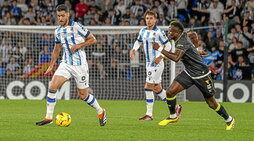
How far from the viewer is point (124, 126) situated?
37.9 ft

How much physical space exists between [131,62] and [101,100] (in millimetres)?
1522

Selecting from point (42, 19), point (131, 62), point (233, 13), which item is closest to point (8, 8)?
point (42, 19)

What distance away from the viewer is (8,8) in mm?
24469

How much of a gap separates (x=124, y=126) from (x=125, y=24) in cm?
1173

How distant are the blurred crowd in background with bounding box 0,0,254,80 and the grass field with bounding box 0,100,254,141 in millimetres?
3087

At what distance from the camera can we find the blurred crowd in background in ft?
67.8

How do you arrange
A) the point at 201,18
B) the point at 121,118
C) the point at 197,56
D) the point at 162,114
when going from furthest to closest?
the point at 201,18
the point at 162,114
the point at 121,118
the point at 197,56

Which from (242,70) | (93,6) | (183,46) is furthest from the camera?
(93,6)

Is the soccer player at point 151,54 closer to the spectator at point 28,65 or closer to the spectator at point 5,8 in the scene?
the spectator at point 28,65

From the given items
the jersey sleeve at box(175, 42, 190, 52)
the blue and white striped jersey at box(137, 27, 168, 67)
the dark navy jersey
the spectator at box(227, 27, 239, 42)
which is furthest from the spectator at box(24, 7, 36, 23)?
the jersey sleeve at box(175, 42, 190, 52)

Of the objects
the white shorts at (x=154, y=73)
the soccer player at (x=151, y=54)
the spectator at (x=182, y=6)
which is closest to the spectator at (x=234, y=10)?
the spectator at (x=182, y=6)

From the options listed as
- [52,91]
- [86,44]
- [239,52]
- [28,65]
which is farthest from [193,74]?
[28,65]

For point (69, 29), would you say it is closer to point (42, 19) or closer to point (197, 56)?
point (197, 56)

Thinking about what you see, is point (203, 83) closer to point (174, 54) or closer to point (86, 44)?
point (174, 54)
